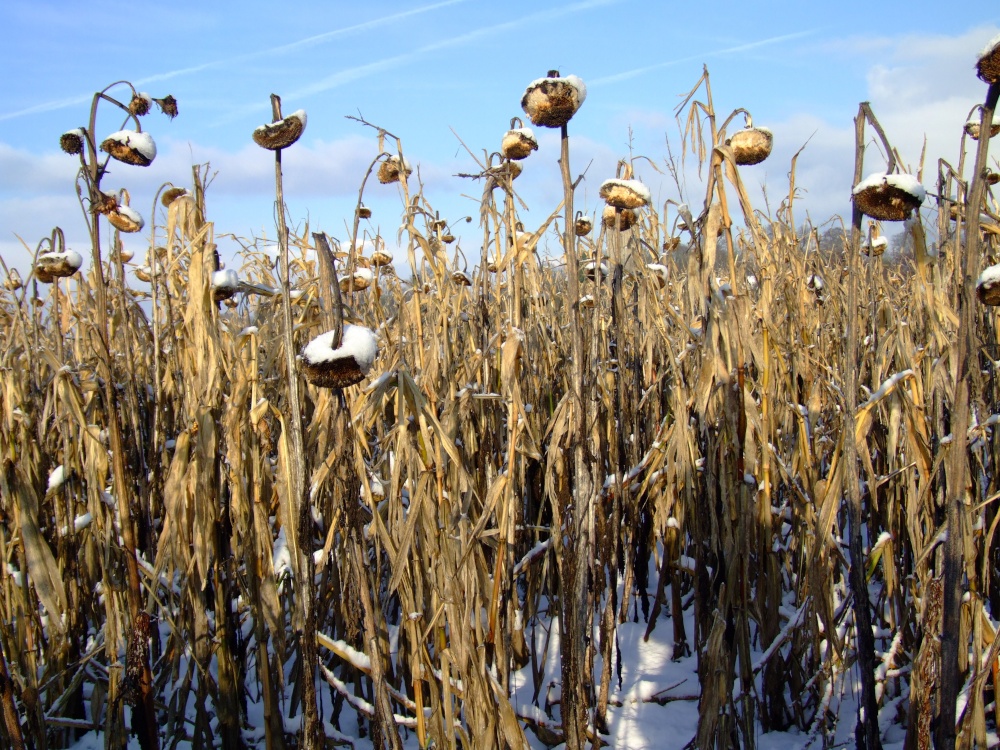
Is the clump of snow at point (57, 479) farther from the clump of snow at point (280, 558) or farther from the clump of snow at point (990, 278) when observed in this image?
the clump of snow at point (990, 278)

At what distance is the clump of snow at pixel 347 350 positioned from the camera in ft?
3.63

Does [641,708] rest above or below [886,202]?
below

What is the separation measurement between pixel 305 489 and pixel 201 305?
0.74m

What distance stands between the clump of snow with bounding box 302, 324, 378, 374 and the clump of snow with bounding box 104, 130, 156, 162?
88 centimetres

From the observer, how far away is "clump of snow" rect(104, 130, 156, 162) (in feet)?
5.46

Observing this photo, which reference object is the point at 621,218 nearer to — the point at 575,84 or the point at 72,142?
the point at 575,84

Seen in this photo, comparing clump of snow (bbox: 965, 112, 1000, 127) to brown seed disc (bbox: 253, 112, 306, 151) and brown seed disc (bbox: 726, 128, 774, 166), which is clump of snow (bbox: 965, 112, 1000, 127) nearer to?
brown seed disc (bbox: 726, 128, 774, 166)

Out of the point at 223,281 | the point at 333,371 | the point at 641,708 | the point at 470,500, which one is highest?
the point at 223,281

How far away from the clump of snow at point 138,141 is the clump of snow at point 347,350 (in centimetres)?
88

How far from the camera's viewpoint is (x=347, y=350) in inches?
43.6

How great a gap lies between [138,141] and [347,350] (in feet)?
3.17

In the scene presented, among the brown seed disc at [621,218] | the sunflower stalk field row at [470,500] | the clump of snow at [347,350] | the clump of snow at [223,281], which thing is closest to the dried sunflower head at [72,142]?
the sunflower stalk field row at [470,500]

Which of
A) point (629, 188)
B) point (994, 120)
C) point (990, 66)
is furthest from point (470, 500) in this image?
point (994, 120)

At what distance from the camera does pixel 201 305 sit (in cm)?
178
